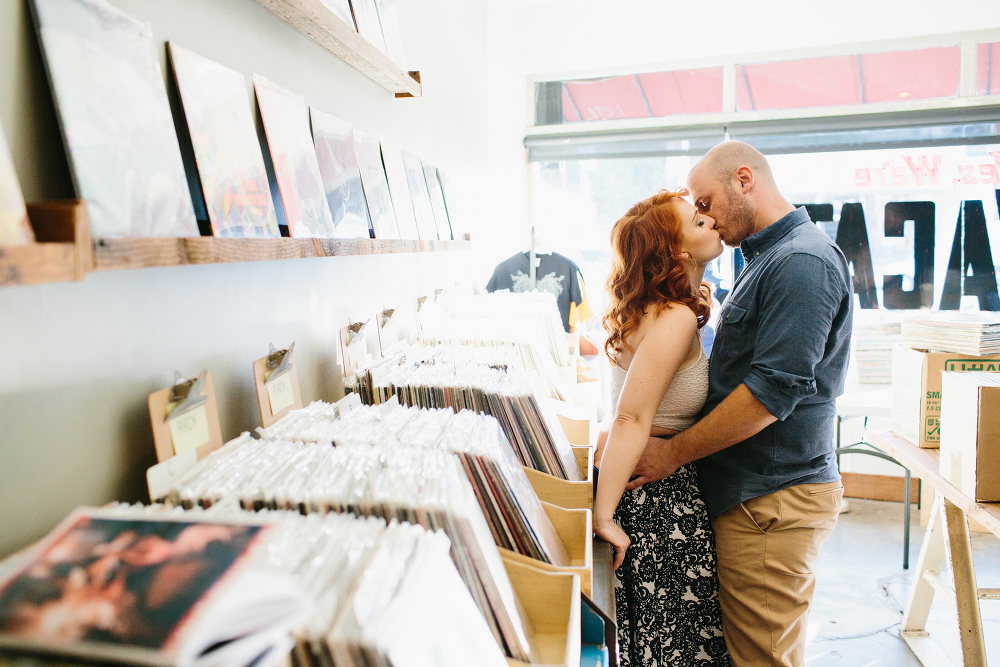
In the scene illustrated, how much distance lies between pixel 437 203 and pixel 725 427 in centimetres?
141

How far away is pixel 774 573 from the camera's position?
5.39 ft

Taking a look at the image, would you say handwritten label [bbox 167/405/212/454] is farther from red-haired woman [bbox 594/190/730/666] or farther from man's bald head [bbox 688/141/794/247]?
man's bald head [bbox 688/141/794/247]

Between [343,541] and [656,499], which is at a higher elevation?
[343,541]

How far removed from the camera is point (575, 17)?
4.56 meters

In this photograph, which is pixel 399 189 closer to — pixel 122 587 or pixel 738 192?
pixel 738 192

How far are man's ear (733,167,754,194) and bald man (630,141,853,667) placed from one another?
16 cm

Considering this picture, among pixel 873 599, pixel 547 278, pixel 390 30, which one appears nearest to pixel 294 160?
pixel 390 30

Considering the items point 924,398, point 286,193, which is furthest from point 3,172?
point 924,398

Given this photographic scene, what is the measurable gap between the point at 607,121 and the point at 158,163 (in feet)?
14.3

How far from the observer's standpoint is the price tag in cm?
111

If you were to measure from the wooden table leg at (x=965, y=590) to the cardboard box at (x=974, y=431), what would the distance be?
13.1 inches

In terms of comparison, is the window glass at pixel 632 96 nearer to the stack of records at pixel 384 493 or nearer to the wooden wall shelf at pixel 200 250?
the wooden wall shelf at pixel 200 250

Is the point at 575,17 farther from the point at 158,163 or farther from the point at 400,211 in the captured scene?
the point at 158,163

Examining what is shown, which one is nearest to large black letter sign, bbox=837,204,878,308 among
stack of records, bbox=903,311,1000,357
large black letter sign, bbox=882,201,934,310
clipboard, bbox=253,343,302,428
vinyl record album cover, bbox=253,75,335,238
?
large black letter sign, bbox=882,201,934,310
